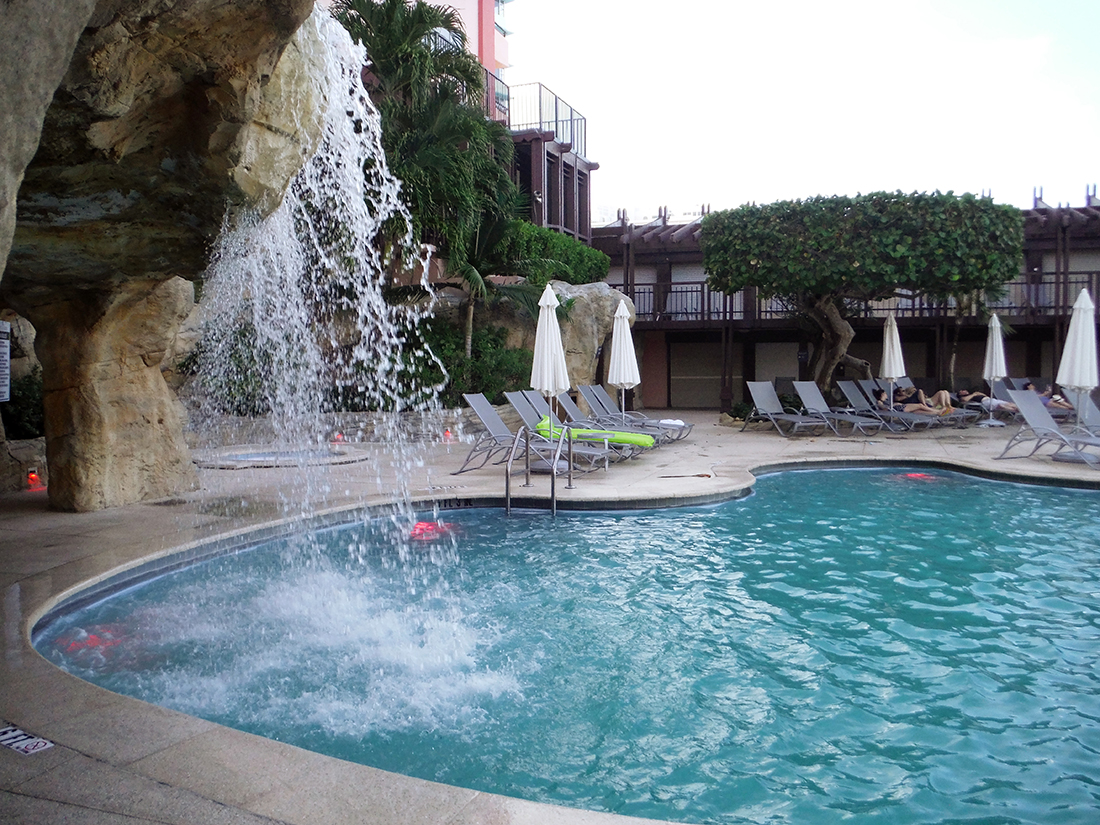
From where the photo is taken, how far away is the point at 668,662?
14.3 ft

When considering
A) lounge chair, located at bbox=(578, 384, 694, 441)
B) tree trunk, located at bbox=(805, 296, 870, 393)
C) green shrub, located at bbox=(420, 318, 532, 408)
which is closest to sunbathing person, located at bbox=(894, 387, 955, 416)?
tree trunk, located at bbox=(805, 296, 870, 393)

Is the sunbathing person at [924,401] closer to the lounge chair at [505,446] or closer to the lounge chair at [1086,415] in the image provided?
the lounge chair at [1086,415]

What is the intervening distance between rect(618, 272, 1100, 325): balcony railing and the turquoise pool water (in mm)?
12953

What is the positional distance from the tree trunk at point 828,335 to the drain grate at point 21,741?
51.9ft

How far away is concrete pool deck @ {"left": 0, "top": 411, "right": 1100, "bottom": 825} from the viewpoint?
242 cm

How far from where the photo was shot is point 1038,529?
24.3 feet

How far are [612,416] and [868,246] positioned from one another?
6.12 m

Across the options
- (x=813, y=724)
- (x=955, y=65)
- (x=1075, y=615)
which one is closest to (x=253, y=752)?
(x=813, y=724)

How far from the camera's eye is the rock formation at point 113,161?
1.72m

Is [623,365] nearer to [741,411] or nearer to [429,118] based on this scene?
[429,118]

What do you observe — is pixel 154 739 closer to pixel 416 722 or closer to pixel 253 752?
pixel 253 752

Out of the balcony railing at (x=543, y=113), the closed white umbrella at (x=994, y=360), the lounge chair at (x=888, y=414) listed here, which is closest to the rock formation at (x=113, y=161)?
the lounge chair at (x=888, y=414)

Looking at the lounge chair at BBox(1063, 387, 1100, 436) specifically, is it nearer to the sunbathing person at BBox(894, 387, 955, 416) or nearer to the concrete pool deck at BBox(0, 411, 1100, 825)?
the concrete pool deck at BBox(0, 411, 1100, 825)

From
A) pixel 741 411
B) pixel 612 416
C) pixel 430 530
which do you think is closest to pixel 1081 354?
pixel 612 416
